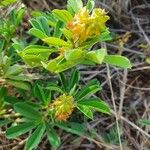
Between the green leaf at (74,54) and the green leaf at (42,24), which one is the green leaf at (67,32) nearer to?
the green leaf at (74,54)

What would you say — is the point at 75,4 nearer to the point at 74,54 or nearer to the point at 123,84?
the point at 74,54

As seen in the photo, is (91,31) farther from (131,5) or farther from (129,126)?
(131,5)

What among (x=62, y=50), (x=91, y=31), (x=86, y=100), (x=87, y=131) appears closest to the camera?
(x=91, y=31)

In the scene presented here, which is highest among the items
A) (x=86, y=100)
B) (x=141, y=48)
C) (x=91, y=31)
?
(x=91, y=31)

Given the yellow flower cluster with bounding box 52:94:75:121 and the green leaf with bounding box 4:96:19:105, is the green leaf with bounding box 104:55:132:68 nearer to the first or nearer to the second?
the yellow flower cluster with bounding box 52:94:75:121

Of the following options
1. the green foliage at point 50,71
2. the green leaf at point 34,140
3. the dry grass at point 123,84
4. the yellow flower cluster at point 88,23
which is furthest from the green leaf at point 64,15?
the dry grass at point 123,84

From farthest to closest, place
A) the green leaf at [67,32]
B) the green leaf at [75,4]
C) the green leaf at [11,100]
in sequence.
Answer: the green leaf at [11,100]
the green leaf at [75,4]
the green leaf at [67,32]

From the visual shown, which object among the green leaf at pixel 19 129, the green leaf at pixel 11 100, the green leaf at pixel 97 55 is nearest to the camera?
the green leaf at pixel 97 55

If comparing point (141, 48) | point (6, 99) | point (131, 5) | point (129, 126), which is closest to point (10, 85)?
point (6, 99)
